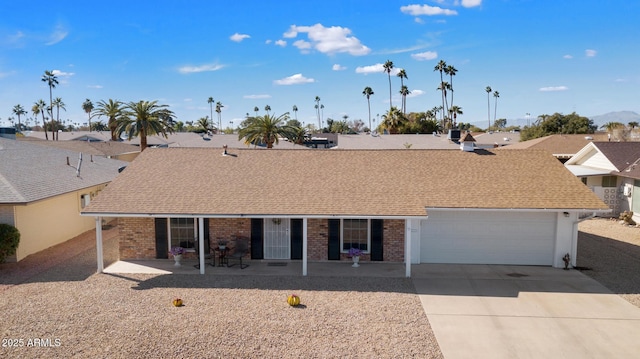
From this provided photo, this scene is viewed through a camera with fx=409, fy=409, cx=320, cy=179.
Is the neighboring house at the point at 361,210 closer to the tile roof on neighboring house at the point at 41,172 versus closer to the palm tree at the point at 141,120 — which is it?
the tile roof on neighboring house at the point at 41,172

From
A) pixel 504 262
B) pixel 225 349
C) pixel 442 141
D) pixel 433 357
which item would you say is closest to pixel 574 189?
pixel 504 262

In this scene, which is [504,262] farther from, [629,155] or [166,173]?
[629,155]

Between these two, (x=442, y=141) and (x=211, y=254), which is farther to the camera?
(x=442, y=141)

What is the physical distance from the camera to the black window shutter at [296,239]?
15375mm

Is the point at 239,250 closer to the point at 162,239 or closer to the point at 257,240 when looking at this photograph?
the point at 257,240

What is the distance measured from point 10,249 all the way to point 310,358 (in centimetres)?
1266

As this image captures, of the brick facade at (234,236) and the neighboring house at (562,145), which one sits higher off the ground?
the neighboring house at (562,145)

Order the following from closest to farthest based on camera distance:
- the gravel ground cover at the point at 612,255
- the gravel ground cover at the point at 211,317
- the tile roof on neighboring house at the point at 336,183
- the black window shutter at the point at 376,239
→ the gravel ground cover at the point at 211,317, the gravel ground cover at the point at 612,255, the tile roof on neighboring house at the point at 336,183, the black window shutter at the point at 376,239

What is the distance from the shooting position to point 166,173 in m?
16.5

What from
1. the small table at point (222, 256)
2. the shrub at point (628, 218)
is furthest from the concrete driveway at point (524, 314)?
the shrub at point (628, 218)

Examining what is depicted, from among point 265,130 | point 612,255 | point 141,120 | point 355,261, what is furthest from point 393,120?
point 355,261

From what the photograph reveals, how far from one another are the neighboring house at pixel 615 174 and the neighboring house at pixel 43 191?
92.2 ft

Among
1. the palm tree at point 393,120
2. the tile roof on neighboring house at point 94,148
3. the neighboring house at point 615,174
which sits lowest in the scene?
the neighboring house at point 615,174

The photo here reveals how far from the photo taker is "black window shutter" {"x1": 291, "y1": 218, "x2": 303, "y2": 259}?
15.4 metres
